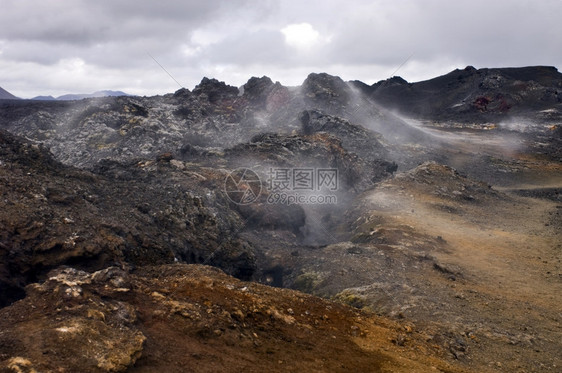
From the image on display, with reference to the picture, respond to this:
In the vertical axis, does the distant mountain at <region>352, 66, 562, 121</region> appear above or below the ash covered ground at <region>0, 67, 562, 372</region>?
above

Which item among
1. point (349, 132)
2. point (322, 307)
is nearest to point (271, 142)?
point (349, 132)

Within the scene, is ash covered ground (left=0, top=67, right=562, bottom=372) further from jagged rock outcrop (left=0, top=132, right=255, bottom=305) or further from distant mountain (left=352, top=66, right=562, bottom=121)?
distant mountain (left=352, top=66, right=562, bottom=121)

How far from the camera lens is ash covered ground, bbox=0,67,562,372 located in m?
5.12

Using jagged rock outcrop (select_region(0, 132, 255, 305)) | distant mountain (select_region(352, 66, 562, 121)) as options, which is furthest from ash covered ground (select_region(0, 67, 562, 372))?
distant mountain (select_region(352, 66, 562, 121))

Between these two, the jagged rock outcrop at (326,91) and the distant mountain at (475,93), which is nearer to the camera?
the jagged rock outcrop at (326,91)

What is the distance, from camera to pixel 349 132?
28.2 meters

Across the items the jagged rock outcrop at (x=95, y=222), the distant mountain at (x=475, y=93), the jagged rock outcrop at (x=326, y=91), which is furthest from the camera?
the distant mountain at (x=475, y=93)

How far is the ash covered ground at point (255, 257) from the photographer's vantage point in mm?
5125

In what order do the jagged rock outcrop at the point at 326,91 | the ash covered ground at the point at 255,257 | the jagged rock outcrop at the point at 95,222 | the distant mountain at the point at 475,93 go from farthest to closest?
1. the distant mountain at the point at 475,93
2. the jagged rock outcrop at the point at 326,91
3. the jagged rock outcrop at the point at 95,222
4. the ash covered ground at the point at 255,257

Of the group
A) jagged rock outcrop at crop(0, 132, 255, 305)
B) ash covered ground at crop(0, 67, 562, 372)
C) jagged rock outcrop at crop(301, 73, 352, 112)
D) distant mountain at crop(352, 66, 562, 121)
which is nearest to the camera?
ash covered ground at crop(0, 67, 562, 372)

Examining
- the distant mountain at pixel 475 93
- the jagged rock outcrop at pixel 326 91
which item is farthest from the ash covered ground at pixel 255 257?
the distant mountain at pixel 475 93

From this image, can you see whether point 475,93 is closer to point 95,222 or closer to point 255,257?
point 255,257

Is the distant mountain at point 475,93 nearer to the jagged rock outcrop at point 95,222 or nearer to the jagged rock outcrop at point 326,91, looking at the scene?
the jagged rock outcrop at point 326,91

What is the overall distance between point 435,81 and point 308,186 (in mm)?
51404
